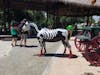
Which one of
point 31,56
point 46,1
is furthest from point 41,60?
point 46,1

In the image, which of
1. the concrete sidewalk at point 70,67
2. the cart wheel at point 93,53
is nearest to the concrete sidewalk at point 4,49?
the concrete sidewalk at point 70,67

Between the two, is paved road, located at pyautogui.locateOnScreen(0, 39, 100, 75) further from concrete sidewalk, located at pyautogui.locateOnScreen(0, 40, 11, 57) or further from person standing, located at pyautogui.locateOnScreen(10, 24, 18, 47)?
person standing, located at pyautogui.locateOnScreen(10, 24, 18, 47)

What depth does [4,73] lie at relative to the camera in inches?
471

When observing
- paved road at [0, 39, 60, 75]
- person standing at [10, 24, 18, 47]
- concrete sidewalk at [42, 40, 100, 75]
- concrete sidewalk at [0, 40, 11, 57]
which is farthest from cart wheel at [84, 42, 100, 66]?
person standing at [10, 24, 18, 47]

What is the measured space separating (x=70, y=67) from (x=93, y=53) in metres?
2.29

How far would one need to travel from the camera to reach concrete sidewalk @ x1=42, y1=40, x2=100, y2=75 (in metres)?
12.2

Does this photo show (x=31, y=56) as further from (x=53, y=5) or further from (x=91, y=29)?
(x=53, y=5)

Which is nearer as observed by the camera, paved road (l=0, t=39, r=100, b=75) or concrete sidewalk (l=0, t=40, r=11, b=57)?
paved road (l=0, t=39, r=100, b=75)

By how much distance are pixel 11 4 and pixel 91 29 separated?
18.3 meters

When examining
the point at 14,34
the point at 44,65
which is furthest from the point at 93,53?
the point at 14,34

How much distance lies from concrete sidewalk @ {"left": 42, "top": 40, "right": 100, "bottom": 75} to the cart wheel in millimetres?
237

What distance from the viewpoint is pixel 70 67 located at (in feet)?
43.9

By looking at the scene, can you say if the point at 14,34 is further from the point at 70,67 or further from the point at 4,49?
the point at 70,67

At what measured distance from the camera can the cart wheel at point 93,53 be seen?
1414 cm
